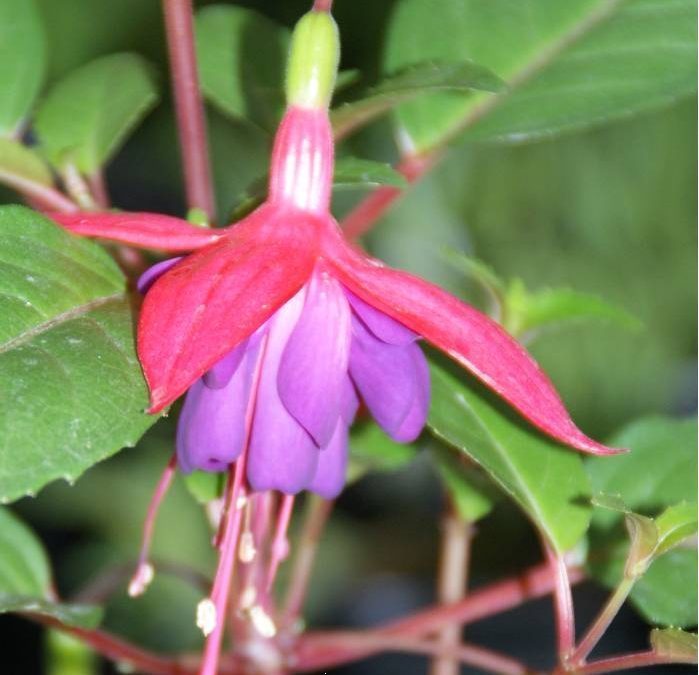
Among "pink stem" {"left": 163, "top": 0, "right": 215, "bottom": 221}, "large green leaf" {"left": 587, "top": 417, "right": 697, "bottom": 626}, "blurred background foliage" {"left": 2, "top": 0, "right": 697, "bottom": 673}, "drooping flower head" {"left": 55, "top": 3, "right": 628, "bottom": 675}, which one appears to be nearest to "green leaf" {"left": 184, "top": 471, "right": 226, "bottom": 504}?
"drooping flower head" {"left": 55, "top": 3, "right": 628, "bottom": 675}

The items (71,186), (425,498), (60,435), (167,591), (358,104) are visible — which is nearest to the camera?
(60,435)

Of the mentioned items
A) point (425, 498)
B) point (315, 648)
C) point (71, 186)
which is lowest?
point (425, 498)

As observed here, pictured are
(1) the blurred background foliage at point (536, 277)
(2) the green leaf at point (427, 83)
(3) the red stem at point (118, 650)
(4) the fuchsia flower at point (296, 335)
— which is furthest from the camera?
(1) the blurred background foliage at point (536, 277)

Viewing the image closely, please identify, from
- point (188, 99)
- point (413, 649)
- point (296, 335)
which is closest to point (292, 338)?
point (296, 335)

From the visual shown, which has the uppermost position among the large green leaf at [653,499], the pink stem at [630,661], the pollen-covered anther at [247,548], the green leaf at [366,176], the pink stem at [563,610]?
the green leaf at [366,176]

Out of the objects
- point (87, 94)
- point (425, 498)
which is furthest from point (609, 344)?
point (87, 94)

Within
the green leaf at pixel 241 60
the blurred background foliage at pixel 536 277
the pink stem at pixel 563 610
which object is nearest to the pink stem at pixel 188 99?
the green leaf at pixel 241 60

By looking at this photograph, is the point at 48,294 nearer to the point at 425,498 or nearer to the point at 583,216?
the point at 583,216

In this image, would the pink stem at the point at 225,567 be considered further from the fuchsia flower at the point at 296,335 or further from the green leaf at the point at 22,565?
the green leaf at the point at 22,565
